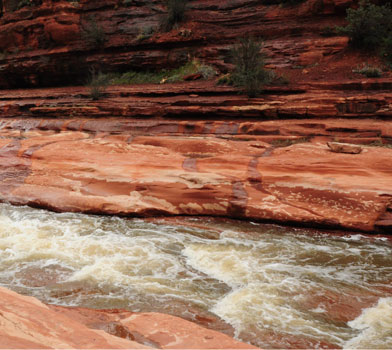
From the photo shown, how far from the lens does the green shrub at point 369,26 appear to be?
38.7 ft

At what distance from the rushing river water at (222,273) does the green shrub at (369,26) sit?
8523 millimetres

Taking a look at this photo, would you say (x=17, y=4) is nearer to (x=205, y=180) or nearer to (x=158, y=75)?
(x=158, y=75)

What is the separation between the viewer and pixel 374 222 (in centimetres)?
613

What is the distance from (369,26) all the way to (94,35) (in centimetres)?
1102

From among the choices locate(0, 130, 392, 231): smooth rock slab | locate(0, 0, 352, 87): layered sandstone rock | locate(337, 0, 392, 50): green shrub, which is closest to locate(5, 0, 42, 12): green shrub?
locate(0, 0, 352, 87): layered sandstone rock

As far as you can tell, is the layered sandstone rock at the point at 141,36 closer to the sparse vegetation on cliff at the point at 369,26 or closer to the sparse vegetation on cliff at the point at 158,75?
the sparse vegetation on cliff at the point at 158,75

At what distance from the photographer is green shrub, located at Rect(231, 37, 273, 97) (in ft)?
33.9

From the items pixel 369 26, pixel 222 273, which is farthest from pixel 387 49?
pixel 222 273

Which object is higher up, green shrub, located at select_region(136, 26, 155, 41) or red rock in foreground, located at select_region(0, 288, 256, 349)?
green shrub, located at select_region(136, 26, 155, 41)

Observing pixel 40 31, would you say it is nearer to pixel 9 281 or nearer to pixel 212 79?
pixel 212 79

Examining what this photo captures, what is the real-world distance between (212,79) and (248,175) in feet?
22.9

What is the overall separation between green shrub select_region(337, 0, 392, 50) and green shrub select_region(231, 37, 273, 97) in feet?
10.4

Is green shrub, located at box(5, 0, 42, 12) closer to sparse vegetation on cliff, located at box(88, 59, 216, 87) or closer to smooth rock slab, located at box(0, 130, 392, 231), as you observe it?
sparse vegetation on cliff, located at box(88, 59, 216, 87)

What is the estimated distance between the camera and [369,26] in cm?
1180
